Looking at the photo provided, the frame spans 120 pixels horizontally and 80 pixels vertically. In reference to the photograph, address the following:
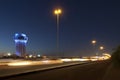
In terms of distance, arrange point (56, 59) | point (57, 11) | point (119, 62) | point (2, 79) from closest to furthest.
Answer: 1. point (2, 79)
2. point (119, 62)
3. point (57, 11)
4. point (56, 59)

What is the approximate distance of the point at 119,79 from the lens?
19234 mm

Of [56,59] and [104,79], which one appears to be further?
[56,59]

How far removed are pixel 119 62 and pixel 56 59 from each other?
3266 cm

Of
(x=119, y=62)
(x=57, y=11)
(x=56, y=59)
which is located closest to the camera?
(x=119, y=62)

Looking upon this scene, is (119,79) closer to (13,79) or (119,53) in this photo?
(13,79)

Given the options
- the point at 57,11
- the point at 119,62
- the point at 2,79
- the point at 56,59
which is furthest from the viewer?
the point at 56,59

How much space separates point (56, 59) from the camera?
67500mm

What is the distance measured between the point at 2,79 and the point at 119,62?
19.4m

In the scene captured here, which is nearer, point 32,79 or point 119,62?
point 32,79

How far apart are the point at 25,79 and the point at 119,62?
1839 cm

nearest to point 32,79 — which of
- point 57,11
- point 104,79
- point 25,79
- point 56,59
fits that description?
point 25,79

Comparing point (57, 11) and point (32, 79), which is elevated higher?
point (57, 11)

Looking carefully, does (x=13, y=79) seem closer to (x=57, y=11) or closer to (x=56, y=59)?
(x=57, y=11)

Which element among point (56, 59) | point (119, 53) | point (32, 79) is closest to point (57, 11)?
point (56, 59)
